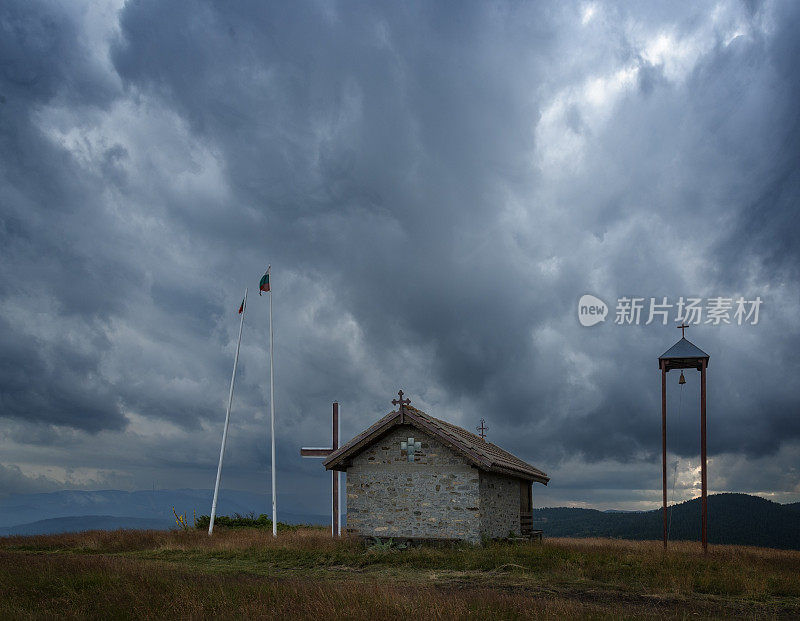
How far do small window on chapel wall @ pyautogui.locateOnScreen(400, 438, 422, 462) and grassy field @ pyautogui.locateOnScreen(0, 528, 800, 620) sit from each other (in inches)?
130

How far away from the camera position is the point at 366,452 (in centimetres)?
2491

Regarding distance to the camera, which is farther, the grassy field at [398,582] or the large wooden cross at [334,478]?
the large wooden cross at [334,478]

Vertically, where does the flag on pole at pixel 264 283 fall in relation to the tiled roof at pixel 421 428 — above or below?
above

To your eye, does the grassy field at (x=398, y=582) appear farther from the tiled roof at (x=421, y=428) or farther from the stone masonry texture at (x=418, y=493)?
the tiled roof at (x=421, y=428)

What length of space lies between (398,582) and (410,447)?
7605 millimetres

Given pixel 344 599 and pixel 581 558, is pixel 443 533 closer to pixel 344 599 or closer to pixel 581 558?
pixel 581 558

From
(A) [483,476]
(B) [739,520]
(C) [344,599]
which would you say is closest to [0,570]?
(C) [344,599]

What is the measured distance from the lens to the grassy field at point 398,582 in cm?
1288

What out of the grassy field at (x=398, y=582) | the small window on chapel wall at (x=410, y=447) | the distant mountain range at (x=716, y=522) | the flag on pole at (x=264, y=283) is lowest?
the distant mountain range at (x=716, y=522)

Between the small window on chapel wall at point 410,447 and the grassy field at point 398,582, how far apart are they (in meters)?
3.29

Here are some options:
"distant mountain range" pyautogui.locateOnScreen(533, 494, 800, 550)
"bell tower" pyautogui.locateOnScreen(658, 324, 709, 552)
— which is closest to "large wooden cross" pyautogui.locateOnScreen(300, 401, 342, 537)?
"bell tower" pyautogui.locateOnScreen(658, 324, 709, 552)

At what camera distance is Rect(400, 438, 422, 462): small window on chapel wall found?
24.3 metres

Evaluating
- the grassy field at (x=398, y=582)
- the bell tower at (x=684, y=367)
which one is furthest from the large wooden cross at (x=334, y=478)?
the bell tower at (x=684, y=367)

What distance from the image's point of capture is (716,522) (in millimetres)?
78688
